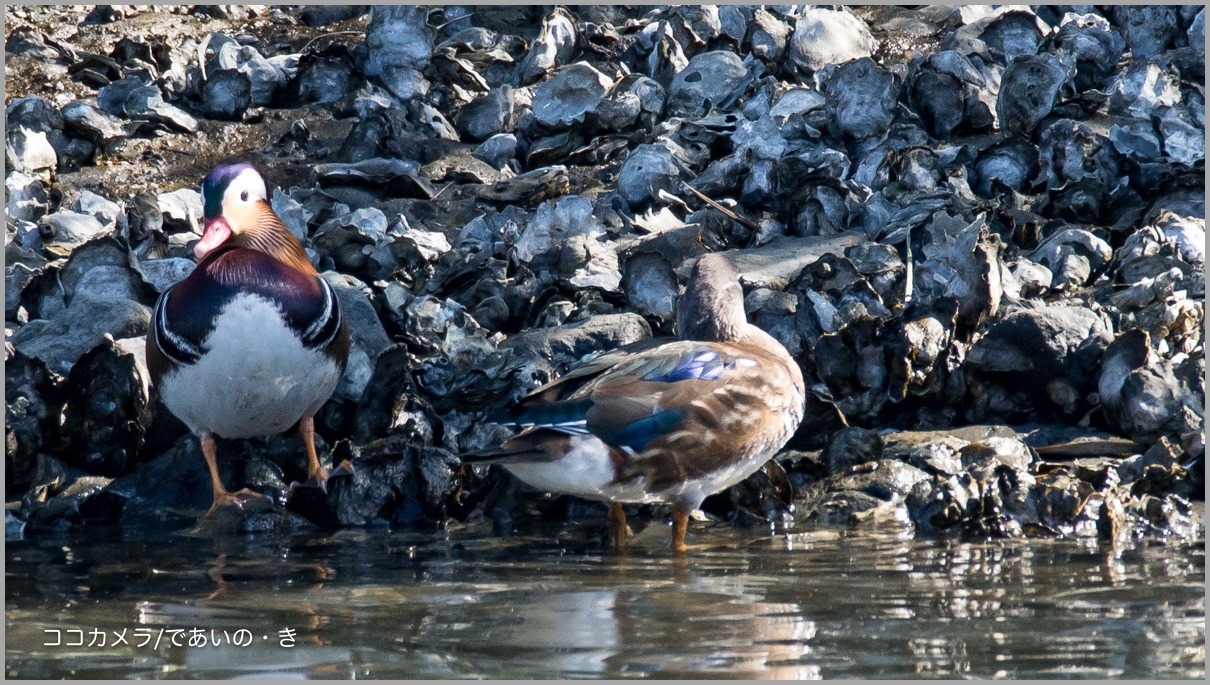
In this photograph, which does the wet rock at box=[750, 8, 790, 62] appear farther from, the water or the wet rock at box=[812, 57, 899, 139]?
the water

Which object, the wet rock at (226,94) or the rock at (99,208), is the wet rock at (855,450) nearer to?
the rock at (99,208)

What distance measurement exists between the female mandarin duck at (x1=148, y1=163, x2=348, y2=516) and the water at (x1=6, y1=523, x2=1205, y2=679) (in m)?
0.82

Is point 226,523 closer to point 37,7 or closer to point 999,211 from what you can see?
point 999,211

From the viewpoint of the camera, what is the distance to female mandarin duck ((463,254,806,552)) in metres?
7.21

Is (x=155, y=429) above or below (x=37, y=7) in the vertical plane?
below

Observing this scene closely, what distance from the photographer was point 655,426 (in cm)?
A: 735

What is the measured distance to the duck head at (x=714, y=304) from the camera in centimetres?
818

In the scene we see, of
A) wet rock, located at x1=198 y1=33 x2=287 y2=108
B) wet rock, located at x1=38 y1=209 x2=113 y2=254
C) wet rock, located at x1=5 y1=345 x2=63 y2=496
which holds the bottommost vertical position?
wet rock, located at x1=5 y1=345 x2=63 y2=496

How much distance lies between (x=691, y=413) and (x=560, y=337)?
200cm

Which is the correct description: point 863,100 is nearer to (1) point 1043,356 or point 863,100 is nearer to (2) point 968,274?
(2) point 968,274

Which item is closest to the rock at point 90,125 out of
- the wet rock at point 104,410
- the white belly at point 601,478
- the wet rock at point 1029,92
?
the wet rock at point 104,410

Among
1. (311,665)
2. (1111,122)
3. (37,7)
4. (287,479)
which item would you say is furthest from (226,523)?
(37,7)

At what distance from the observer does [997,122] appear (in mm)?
12148

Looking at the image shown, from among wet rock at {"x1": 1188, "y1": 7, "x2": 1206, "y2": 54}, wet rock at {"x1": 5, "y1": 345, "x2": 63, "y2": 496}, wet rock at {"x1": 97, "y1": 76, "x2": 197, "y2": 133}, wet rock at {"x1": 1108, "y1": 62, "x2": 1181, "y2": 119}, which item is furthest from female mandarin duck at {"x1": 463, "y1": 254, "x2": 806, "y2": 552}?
wet rock at {"x1": 1188, "y1": 7, "x2": 1206, "y2": 54}
